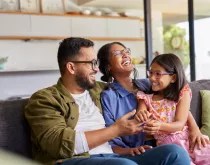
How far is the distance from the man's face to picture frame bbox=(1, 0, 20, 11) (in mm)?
3799

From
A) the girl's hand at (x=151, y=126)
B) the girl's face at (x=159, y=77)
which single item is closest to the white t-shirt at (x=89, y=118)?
the girl's hand at (x=151, y=126)

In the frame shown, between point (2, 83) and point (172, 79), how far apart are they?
12.3 feet

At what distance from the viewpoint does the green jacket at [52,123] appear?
4.59ft

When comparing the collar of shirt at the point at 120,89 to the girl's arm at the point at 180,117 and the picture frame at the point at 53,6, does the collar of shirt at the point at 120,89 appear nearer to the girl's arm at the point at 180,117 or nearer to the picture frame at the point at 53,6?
the girl's arm at the point at 180,117

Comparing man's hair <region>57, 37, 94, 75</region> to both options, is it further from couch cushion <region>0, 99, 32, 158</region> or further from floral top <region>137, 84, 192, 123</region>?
floral top <region>137, 84, 192, 123</region>

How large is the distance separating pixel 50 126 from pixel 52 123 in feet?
0.05

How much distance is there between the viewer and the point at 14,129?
1522 mm

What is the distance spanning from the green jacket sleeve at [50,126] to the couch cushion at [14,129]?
57 mm

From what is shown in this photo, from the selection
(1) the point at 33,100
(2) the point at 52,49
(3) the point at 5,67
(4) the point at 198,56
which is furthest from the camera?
(2) the point at 52,49

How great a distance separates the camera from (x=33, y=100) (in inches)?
59.4

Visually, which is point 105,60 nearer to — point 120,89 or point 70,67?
point 120,89

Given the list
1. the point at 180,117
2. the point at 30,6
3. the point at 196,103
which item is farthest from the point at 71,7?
the point at 180,117

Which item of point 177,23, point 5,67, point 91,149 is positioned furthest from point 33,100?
point 177,23

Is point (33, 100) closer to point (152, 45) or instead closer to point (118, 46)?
point (118, 46)
